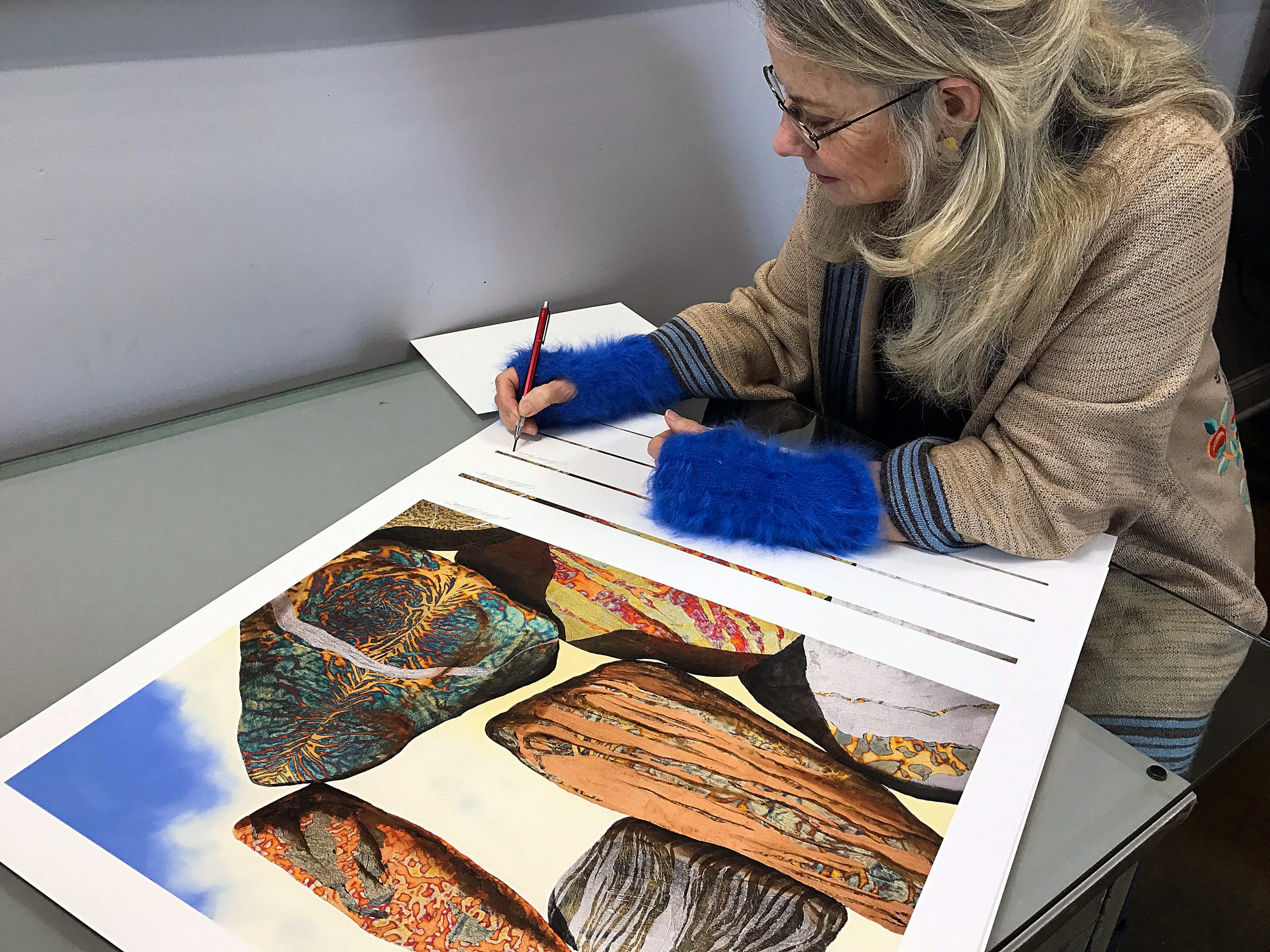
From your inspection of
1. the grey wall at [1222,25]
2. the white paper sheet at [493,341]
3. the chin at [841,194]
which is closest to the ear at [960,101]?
the chin at [841,194]

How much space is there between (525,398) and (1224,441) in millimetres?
696

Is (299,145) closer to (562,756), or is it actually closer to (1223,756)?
(562,756)

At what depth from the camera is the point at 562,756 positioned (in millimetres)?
620

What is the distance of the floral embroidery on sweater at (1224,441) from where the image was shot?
97cm

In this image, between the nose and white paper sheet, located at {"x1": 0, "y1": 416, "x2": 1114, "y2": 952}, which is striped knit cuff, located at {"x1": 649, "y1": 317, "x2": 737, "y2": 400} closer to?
white paper sheet, located at {"x1": 0, "y1": 416, "x2": 1114, "y2": 952}

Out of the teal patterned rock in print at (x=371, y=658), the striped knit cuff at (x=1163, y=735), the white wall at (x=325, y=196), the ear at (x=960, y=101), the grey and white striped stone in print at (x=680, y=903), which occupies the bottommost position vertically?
the grey and white striped stone in print at (x=680, y=903)

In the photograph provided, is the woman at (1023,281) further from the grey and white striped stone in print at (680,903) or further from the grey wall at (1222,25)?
the grey wall at (1222,25)

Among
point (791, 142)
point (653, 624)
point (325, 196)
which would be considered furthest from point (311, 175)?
point (653, 624)

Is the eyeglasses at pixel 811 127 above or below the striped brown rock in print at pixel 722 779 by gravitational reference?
above

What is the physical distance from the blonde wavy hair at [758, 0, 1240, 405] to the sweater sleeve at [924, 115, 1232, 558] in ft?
0.10

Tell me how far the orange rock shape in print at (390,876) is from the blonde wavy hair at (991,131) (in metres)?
0.57

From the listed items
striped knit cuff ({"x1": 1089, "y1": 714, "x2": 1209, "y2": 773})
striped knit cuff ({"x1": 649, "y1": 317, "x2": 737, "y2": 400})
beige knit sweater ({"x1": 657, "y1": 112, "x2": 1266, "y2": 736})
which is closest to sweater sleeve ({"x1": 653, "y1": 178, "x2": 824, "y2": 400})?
striped knit cuff ({"x1": 649, "y1": 317, "x2": 737, "y2": 400})

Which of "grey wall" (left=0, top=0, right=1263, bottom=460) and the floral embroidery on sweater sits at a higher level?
"grey wall" (left=0, top=0, right=1263, bottom=460)

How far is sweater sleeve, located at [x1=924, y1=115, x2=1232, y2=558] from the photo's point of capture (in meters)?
0.77
